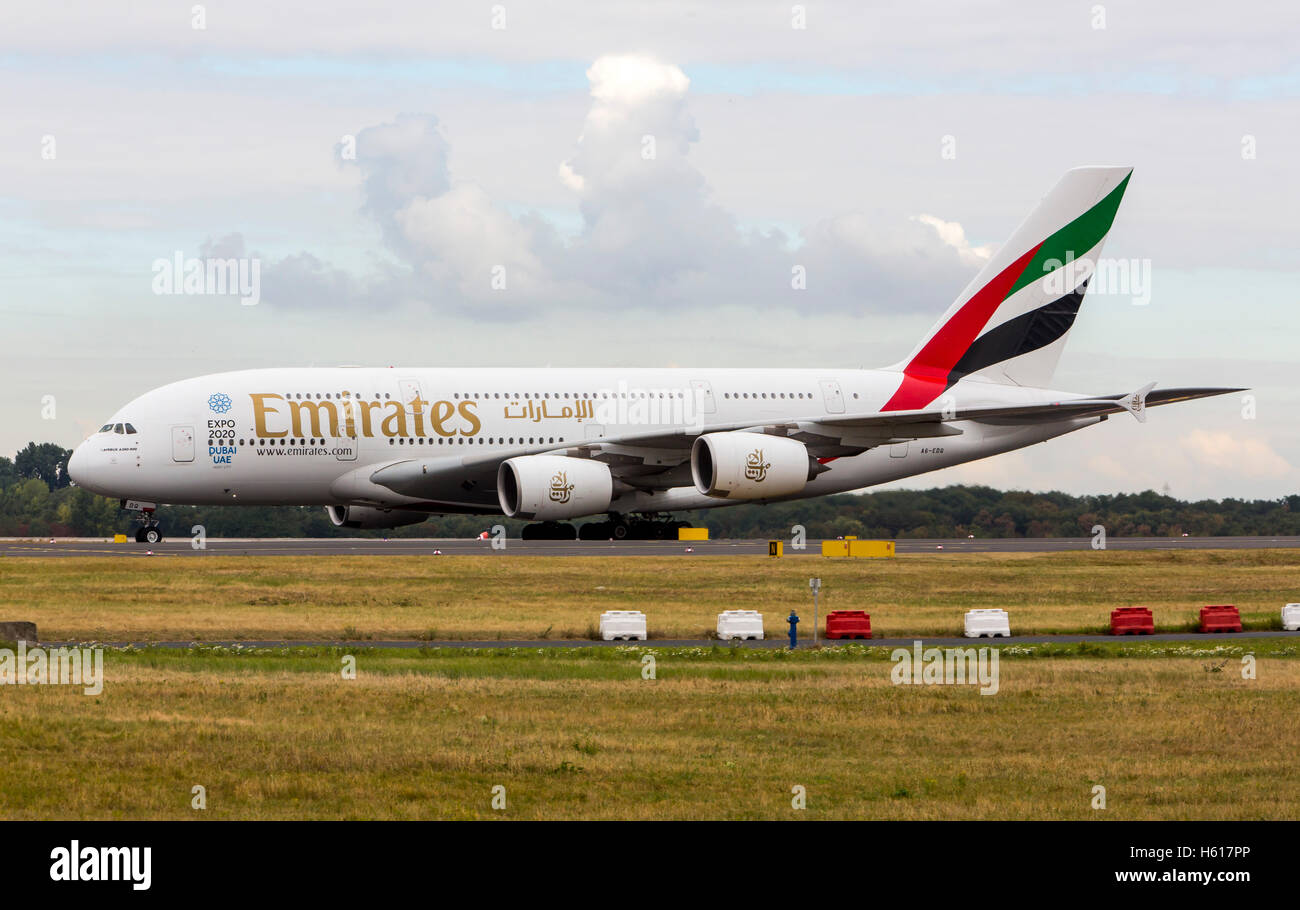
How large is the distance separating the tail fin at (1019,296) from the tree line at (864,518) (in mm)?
7825

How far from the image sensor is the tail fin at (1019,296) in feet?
206

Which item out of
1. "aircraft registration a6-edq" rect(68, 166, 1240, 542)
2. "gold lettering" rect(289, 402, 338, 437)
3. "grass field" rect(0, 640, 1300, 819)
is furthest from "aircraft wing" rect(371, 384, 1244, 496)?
"grass field" rect(0, 640, 1300, 819)

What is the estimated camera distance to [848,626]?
36062 mm

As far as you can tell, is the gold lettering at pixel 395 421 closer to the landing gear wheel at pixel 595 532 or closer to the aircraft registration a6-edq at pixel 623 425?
the aircraft registration a6-edq at pixel 623 425

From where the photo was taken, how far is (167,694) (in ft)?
82.5

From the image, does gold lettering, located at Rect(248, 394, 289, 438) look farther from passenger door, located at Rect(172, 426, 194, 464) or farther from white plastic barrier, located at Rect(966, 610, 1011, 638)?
white plastic barrier, located at Rect(966, 610, 1011, 638)

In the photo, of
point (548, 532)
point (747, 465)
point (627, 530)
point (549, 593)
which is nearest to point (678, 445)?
point (747, 465)

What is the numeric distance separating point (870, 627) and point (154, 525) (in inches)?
1201


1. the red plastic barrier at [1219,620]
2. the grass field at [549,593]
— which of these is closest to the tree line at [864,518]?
the grass field at [549,593]

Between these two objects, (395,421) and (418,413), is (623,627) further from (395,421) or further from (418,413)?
(418,413)

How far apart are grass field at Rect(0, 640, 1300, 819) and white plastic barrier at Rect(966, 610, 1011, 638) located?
525 centimetres

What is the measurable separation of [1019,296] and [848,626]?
3039cm

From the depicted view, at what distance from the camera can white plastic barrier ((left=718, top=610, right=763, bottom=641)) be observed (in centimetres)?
3512

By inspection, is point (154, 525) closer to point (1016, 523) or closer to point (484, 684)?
point (484, 684)
